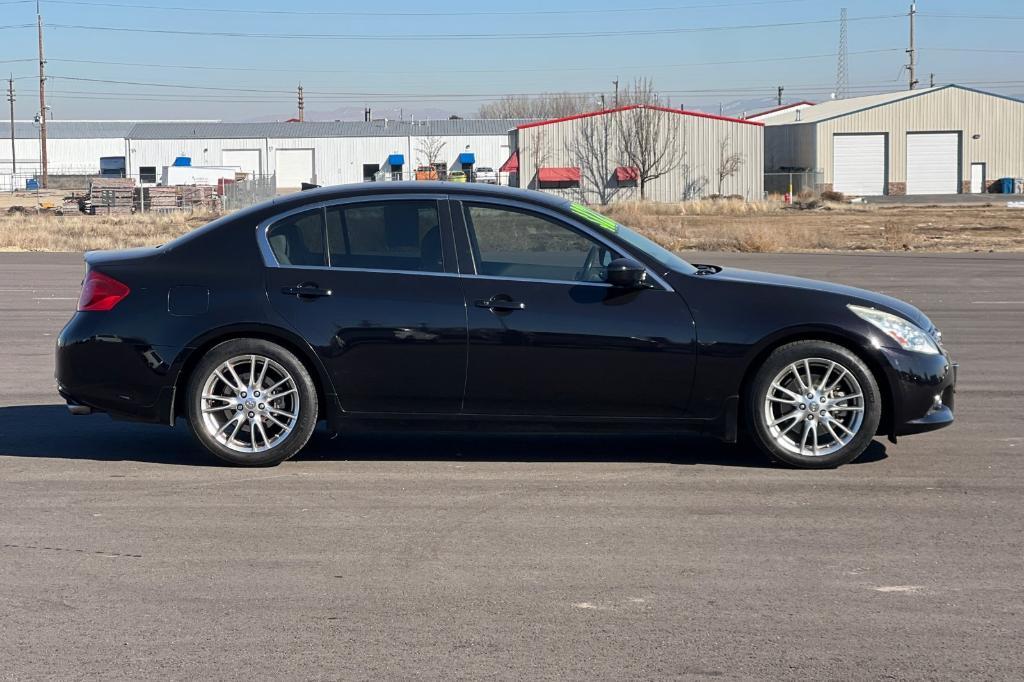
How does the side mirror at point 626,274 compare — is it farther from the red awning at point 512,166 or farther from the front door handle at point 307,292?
the red awning at point 512,166

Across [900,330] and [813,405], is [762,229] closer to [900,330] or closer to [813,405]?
[900,330]

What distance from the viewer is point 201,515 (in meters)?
6.33

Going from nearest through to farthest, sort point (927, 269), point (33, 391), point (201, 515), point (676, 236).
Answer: point (201, 515) < point (33, 391) < point (927, 269) < point (676, 236)

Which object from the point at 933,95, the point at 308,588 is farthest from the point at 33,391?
the point at 933,95

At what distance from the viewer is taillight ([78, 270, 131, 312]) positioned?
290 inches

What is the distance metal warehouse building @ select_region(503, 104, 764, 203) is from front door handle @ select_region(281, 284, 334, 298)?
61.8 meters

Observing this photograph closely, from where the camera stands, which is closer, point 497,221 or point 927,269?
point 497,221

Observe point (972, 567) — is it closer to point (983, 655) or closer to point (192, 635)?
point (983, 655)

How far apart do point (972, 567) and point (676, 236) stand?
27.9 m

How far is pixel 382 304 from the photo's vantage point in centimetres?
721

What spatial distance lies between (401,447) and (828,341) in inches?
105

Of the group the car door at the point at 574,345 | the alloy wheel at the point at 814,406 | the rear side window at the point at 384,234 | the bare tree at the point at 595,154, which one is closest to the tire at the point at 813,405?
the alloy wheel at the point at 814,406

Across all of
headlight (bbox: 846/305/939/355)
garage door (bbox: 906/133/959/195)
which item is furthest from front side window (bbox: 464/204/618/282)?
garage door (bbox: 906/133/959/195)

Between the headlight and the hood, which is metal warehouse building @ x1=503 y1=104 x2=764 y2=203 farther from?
the headlight
